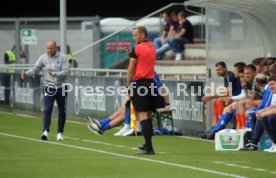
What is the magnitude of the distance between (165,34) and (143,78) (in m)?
14.6

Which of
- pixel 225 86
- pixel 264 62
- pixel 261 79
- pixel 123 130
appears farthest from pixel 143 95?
pixel 123 130

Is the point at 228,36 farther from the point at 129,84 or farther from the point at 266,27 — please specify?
the point at 129,84

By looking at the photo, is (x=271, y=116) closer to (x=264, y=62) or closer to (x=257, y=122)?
(x=257, y=122)

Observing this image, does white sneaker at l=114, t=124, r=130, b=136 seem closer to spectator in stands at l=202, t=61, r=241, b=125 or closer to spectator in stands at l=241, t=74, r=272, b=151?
spectator in stands at l=202, t=61, r=241, b=125

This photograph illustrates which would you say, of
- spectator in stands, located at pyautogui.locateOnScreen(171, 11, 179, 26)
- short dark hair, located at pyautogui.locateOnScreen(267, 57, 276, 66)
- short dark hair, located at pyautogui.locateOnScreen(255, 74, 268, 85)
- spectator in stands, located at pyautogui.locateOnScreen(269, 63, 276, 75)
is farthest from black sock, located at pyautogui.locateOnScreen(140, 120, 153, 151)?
spectator in stands, located at pyautogui.locateOnScreen(171, 11, 179, 26)

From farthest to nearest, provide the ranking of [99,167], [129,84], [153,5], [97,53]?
[153,5] < [97,53] < [129,84] < [99,167]

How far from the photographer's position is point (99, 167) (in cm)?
1503

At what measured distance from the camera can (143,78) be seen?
16.9 m

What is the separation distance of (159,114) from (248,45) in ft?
7.51

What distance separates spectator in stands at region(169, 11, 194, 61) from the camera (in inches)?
1185

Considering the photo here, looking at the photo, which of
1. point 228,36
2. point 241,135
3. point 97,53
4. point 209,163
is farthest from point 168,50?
point 209,163

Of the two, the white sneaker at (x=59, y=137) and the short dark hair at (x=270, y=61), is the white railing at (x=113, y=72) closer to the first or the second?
the short dark hair at (x=270, y=61)

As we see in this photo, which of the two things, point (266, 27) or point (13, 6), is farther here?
point (13, 6)

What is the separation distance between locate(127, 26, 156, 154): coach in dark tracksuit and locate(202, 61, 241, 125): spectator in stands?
3.89 meters
